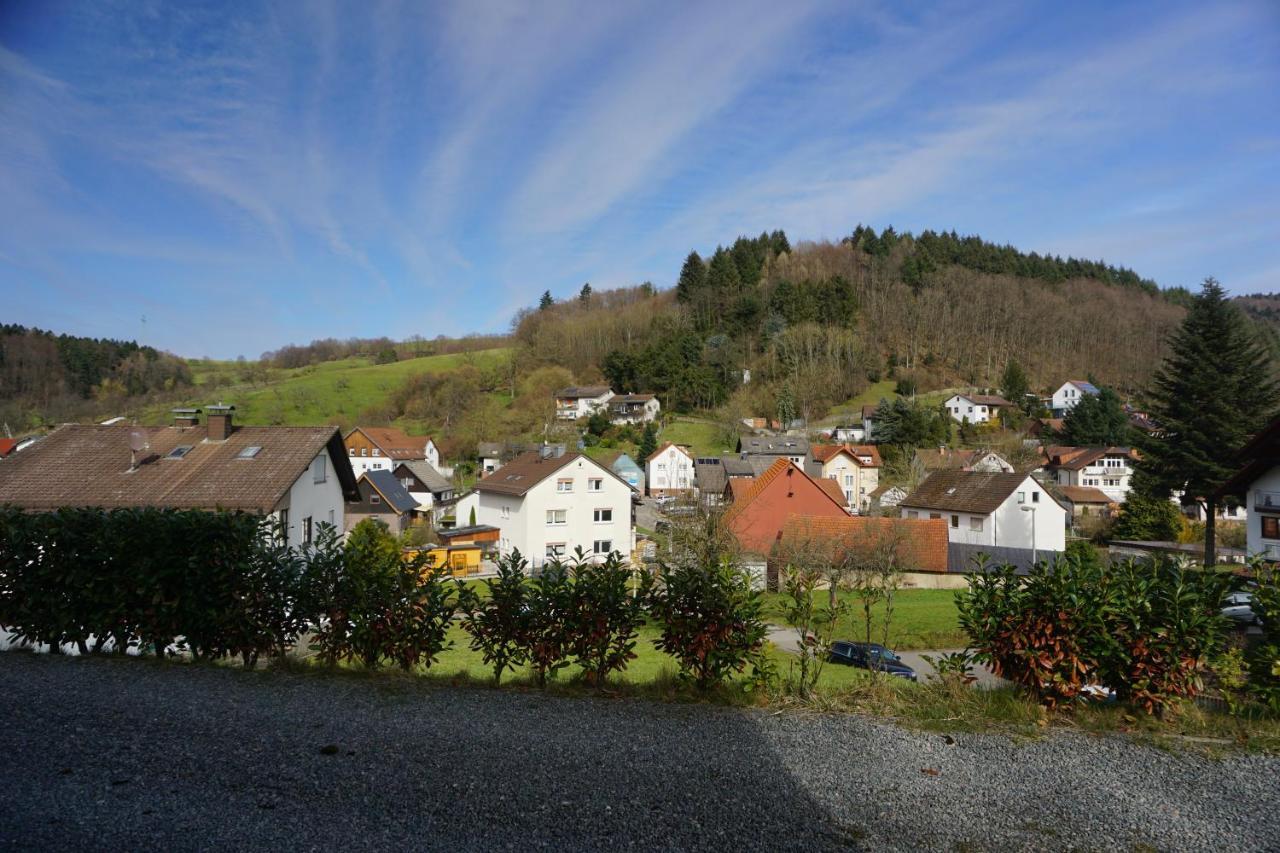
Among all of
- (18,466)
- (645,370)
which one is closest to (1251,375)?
(18,466)

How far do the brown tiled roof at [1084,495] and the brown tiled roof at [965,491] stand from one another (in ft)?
70.6

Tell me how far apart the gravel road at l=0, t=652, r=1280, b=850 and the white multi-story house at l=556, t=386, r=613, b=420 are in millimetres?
73591

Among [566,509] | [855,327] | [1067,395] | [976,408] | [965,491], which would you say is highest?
[855,327]

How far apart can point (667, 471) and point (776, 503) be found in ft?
95.3

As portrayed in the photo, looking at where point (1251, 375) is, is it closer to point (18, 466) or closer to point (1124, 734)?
point (1124, 734)

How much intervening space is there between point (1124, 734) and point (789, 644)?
15.6 m

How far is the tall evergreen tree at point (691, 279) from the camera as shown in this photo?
102 m

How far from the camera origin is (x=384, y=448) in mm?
65062

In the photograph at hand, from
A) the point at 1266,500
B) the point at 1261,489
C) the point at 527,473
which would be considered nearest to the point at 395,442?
the point at 527,473

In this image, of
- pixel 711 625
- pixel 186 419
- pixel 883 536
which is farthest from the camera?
pixel 883 536

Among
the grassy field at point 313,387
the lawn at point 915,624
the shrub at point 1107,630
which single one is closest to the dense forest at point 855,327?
the grassy field at point 313,387

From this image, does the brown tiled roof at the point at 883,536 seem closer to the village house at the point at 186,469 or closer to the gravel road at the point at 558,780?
the village house at the point at 186,469

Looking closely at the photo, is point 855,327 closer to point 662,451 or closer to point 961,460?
point 961,460

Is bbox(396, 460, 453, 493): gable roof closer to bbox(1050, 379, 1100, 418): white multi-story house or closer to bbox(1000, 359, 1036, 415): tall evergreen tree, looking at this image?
bbox(1000, 359, 1036, 415): tall evergreen tree
